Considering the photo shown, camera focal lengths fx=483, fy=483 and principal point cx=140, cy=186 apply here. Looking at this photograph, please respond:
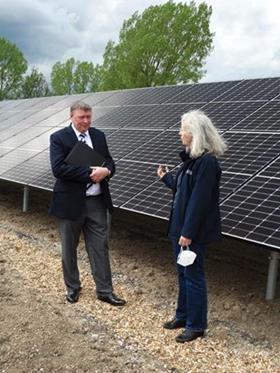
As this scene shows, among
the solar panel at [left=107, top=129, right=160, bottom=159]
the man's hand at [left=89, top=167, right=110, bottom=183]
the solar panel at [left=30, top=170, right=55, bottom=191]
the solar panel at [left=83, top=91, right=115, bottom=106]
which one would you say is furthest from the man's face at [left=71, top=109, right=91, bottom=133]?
the solar panel at [left=83, top=91, right=115, bottom=106]

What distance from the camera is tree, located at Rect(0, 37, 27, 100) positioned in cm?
4650

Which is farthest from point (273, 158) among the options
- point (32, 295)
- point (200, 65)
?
point (200, 65)

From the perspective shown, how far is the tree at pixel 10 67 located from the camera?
46.5 metres

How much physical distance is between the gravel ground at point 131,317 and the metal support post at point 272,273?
0.18 metres

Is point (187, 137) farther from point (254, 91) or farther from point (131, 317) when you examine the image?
point (254, 91)

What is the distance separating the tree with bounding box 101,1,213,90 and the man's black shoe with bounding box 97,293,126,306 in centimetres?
2810

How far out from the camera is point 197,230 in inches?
174

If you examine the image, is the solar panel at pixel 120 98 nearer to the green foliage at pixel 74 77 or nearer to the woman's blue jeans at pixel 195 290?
the woman's blue jeans at pixel 195 290

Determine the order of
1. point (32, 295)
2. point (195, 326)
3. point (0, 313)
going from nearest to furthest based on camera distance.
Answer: point (195, 326), point (0, 313), point (32, 295)

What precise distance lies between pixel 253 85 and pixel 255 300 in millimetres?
5237

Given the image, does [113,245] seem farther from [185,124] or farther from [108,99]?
[108,99]

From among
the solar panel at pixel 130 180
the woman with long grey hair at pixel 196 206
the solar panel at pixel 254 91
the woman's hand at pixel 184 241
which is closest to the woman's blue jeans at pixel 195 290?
the woman with long grey hair at pixel 196 206

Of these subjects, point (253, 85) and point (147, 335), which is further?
point (253, 85)

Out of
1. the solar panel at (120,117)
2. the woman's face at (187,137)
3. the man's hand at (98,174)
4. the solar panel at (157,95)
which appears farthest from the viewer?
the solar panel at (157,95)
